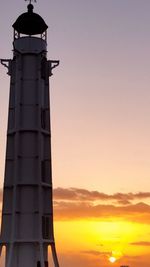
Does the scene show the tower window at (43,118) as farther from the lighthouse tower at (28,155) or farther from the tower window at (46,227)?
the tower window at (46,227)

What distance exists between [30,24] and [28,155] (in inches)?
665

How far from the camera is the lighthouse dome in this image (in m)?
79.0

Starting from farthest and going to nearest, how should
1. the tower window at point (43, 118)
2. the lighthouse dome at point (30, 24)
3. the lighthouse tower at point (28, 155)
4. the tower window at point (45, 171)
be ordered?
the lighthouse dome at point (30, 24) → the tower window at point (43, 118) → the tower window at point (45, 171) → the lighthouse tower at point (28, 155)

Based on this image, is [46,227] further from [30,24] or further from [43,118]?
[30,24]

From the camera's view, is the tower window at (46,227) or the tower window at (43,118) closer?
the tower window at (46,227)

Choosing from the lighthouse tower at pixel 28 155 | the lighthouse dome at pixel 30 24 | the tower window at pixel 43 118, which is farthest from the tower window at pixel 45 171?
the lighthouse dome at pixel 30 24

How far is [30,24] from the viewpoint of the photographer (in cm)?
7900

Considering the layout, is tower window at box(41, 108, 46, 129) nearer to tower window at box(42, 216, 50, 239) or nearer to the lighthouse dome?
the lighthouse dome

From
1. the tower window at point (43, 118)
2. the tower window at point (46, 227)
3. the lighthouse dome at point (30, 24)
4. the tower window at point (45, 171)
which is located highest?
the lighthouse dome at point (30, 24)

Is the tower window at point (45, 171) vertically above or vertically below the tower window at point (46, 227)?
above

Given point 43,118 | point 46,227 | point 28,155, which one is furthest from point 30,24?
point 46,227

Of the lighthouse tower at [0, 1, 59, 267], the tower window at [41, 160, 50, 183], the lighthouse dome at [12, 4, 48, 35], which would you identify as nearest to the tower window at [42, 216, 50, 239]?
the lighthouse tower at [0, 1, 59, 267]

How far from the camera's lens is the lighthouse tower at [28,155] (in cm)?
7319

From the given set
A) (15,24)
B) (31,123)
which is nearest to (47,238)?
(31,123)
